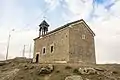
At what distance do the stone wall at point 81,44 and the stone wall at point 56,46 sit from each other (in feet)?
3.07

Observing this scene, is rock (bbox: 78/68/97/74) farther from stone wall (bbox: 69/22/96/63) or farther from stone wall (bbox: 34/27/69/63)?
A: stone wall (bbox: 34/27/69/63)

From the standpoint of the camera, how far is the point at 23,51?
73125 millimetres

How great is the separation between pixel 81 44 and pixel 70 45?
104 inches

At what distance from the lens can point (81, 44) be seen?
3184cm

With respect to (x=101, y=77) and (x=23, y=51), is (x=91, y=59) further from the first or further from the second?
(x=23, y=51)

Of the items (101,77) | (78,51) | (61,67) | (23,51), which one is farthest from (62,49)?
(23,51)

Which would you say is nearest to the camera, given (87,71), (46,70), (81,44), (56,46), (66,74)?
(66,74)

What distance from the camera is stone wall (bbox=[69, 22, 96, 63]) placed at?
30.5m

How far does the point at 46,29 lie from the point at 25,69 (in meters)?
14.5

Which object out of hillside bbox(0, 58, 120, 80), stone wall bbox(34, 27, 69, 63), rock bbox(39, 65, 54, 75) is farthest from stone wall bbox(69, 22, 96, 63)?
rock bbox(39, 65, 54, 75)

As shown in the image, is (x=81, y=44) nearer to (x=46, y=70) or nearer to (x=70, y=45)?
(x=70, y=45)

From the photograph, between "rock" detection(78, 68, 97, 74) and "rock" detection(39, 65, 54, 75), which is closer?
"rock" detection(78, 68, 97, 74)

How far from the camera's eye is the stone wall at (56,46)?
101ft

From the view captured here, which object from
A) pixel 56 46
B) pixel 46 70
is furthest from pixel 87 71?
pixel 56 46
